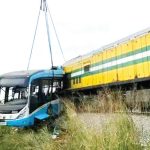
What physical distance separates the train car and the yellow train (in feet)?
7.47

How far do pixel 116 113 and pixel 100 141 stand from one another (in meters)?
0.81

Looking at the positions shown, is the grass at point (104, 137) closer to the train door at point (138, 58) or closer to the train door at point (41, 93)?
the train door at point (138, 58)

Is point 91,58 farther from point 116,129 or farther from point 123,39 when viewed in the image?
point 116,129

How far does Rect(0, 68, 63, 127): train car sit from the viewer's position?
17.4 meters

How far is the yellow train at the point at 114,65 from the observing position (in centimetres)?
1559

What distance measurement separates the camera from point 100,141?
6879 mm

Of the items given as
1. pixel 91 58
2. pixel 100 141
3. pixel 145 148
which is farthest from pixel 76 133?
pixel 91 58

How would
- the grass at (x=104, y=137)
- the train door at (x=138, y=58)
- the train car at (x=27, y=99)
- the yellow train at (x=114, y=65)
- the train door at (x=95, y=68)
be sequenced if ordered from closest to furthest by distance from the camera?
the grass at (x=104, y=137) < the yellow train at (x=114, y=65) < the train door at (x=138, y=58) < the train car at (x=27, y=99) < the train door at (x=95, y=68)

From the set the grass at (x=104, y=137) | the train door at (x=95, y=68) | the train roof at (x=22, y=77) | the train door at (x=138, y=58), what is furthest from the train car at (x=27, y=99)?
the grass at (x=104, y=137)

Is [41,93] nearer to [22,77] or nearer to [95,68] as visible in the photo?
[22,77]

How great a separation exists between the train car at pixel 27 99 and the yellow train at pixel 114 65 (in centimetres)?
228

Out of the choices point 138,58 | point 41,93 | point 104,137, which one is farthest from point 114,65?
point 104,137

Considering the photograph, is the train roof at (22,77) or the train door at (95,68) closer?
the train roof at (22,77)

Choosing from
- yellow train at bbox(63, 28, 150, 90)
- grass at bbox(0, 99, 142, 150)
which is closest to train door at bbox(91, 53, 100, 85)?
yellow train at bbox(63, 28, 150, 90)
